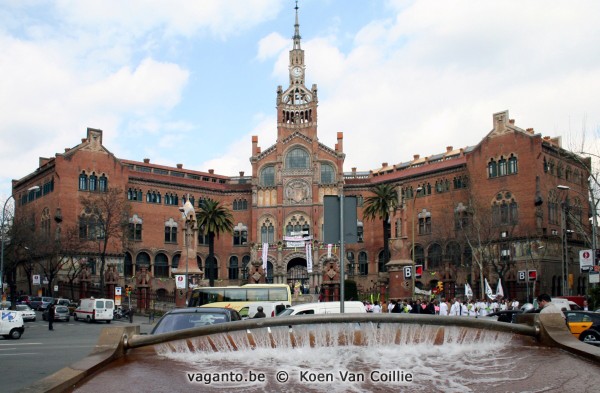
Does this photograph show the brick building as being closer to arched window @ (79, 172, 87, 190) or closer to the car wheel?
arched window @ (79, 172, 87, 190)

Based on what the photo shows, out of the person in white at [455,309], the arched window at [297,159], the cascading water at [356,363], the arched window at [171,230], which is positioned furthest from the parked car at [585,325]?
the arched window at [171,230]

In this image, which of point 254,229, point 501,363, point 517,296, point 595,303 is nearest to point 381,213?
point 517,296

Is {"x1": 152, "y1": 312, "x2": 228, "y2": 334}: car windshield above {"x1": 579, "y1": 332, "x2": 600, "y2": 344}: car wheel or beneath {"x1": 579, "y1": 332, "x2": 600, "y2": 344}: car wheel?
above

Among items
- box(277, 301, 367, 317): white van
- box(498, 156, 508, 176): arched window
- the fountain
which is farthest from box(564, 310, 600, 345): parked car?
box(498, 156, 508, 176): arched window

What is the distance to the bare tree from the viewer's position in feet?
210

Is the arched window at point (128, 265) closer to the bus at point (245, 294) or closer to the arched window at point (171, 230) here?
the arched window at point (171, 230)

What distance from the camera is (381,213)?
65.7m

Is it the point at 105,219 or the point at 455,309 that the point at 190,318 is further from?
the point at 105,219

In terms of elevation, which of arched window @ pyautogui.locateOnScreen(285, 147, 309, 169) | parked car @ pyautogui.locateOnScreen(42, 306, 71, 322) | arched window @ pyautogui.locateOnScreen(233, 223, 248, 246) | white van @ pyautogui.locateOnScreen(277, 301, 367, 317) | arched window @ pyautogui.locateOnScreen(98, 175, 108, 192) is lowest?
parked car @ pyautogui.locateOnScreen(42, 306, 71, 322)

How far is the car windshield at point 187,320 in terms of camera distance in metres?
12.1

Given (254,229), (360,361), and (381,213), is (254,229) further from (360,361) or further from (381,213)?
(360,361)

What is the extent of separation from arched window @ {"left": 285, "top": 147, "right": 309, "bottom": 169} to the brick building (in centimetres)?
13

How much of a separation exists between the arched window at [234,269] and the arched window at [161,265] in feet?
25.9

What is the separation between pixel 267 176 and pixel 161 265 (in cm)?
1619
